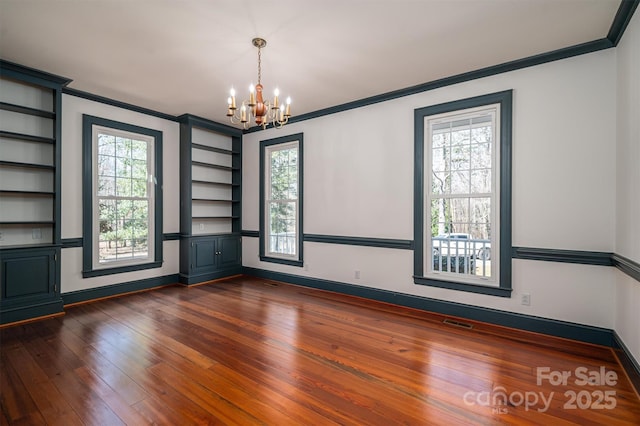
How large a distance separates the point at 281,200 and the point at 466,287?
335 centimetres

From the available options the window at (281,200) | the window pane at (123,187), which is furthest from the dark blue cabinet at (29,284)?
the window at (281,200)

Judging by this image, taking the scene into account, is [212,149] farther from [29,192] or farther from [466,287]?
[466,287]

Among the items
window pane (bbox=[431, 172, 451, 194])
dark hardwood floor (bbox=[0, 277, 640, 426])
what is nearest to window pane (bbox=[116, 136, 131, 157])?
dark hardwood floor (bbox=[0, 277, 640, 426])

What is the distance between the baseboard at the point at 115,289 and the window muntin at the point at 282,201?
1817mm

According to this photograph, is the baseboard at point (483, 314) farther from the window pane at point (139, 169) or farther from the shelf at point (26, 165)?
the shelf at point (26, 165)

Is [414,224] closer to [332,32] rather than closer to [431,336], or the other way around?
[431,336]

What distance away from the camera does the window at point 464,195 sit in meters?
3.42

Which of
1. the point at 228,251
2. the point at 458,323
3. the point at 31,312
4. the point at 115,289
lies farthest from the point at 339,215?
the point at 31,312

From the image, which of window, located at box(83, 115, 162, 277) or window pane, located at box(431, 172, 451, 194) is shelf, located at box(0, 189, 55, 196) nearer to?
window, located at box(83, 115, 162, 277)

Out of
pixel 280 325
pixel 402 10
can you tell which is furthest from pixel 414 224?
pixel 402 10

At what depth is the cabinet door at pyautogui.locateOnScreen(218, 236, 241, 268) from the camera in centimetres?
583

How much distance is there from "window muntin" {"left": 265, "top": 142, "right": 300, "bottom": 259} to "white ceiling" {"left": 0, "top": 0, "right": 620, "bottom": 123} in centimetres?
172

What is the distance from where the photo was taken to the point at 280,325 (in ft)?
11.3

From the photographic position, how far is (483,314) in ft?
11.5
